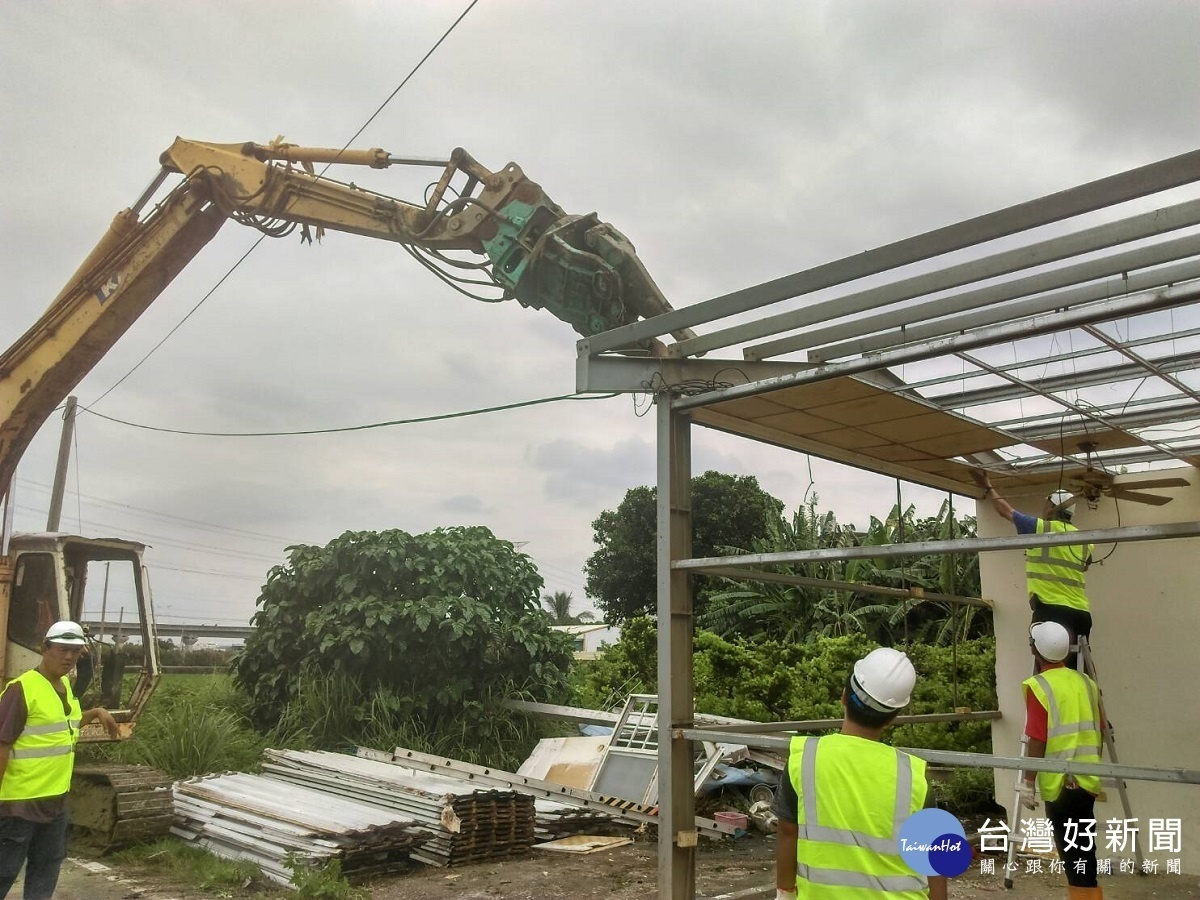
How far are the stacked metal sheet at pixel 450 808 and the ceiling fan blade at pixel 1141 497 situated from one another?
5.55 meters

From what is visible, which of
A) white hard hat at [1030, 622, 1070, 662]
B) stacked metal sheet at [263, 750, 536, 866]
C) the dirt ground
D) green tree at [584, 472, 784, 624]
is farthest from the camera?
green tree at [584, 472, 784, 624]

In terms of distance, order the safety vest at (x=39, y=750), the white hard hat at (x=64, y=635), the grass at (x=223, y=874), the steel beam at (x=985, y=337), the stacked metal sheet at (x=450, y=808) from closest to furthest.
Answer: the steel beam at (x=985, y=337) < the safety vest at (x=39, y=750) < the white hard hat at (x=64, y=635) < the grass at (x=223, y=874) < the stacked metal sheet at (x=450, y=808)

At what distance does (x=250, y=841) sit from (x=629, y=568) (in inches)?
867

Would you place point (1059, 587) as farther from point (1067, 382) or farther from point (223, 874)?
point (223, 874)

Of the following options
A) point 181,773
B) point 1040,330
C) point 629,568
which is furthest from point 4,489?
point 629,568

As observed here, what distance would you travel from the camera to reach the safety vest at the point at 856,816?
2543 millimetres

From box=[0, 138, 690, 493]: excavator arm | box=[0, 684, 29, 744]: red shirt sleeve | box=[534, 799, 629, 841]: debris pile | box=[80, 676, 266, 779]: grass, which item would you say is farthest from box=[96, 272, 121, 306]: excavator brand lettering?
box=[534, 799, 629, 841]: debris pile

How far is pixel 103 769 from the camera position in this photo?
829cm

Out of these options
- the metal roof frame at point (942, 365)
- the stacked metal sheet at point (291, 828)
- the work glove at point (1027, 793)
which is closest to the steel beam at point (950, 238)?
the metal roof frame at point (942, 365)

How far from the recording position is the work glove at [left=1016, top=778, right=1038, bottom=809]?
5.71 meters

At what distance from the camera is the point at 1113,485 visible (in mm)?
7090

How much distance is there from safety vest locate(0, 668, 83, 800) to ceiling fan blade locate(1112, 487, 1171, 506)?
24.2 ft

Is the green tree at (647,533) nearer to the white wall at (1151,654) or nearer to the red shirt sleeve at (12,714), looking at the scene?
A: the white wall at (1151,654)

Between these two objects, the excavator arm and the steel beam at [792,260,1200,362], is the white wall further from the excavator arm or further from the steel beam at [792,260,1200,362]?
the excavator arm
